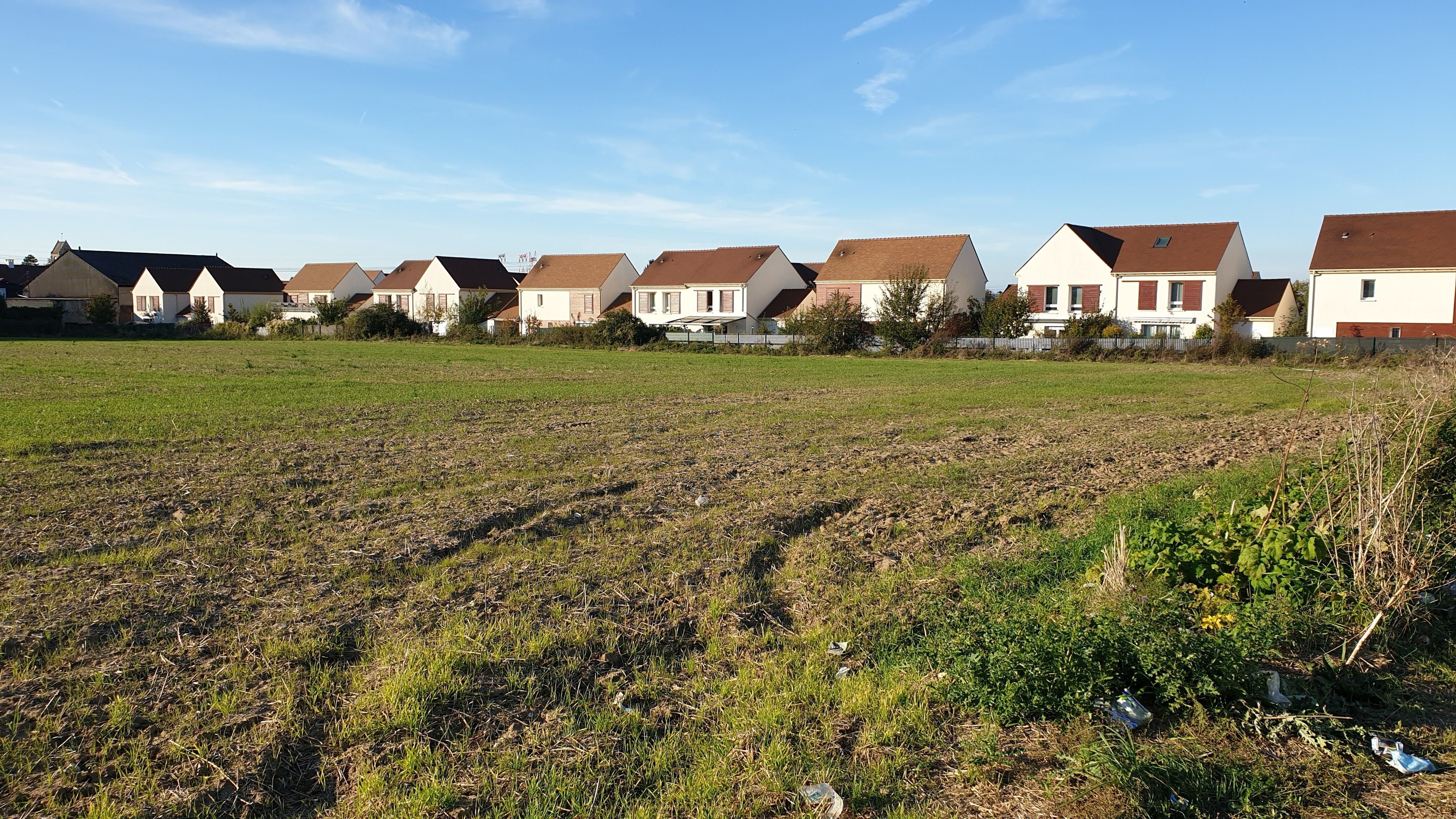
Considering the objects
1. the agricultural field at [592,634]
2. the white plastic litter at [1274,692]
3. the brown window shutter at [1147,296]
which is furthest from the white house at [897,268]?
the white plastic litter at [1274,692]

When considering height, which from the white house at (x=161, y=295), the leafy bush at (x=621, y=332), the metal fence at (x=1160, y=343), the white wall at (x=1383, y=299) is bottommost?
the metal fence at (x=1160, y=343)

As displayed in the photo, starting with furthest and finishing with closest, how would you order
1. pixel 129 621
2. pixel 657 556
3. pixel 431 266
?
pixel 431 266
pixel 657 556
pixel 129 621

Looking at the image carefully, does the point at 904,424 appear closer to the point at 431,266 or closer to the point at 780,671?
the point at 780,671

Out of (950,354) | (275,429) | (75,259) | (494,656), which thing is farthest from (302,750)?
(75,259)

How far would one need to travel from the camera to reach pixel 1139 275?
51469 millimetres

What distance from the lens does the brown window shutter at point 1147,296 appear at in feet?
168

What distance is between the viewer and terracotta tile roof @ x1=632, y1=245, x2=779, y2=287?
210 feet

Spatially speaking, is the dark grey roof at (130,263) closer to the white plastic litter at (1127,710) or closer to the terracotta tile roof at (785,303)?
the terracotta tile roof at (785,303)

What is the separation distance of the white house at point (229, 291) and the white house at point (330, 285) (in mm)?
1956

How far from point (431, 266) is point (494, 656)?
80.3 metres

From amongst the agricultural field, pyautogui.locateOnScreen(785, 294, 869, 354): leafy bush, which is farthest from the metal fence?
the agricultural field

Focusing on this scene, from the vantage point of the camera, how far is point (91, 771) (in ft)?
14.2

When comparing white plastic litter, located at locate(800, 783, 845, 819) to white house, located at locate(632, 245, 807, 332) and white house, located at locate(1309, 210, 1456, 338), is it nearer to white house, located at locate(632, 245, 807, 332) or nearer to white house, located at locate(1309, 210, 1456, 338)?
white house, located at locate(1309, 210, 1456, 338)

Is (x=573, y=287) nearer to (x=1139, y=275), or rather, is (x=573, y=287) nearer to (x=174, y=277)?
(x=1139, y=275)
